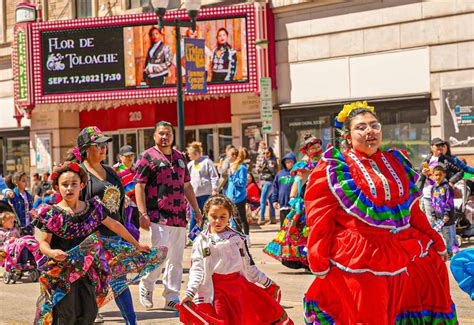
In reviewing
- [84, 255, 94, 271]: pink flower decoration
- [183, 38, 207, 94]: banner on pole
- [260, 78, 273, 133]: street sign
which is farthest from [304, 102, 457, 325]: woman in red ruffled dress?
[183, 38, 207, 94]: banner on pole

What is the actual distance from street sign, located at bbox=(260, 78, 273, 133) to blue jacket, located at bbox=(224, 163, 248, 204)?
5202 mm

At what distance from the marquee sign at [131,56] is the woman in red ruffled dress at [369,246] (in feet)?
59.5

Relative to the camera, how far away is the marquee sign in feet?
81.2

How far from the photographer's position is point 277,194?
16297mm

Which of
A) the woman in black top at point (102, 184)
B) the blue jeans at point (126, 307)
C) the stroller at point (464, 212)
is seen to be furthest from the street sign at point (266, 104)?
the blue jeans at point (126, 307)

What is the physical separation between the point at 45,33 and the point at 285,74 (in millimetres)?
7548

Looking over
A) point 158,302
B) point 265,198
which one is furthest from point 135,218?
point 265,198

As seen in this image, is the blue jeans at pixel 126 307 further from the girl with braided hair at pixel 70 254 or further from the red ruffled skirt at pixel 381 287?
the red ruffled skirt at pixel 381 287

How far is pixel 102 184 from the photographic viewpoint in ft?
28.0

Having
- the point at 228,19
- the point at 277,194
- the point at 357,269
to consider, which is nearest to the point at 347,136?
the point at 357,269

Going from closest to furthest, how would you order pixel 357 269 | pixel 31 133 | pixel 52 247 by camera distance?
pixel 357 269 → pixel 52 247 → pixel 31 133

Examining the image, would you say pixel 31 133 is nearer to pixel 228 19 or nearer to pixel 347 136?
pixel 228 19

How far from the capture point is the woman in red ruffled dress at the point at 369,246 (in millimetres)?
6031

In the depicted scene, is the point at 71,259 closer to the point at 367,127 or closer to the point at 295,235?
the point at 367,127
